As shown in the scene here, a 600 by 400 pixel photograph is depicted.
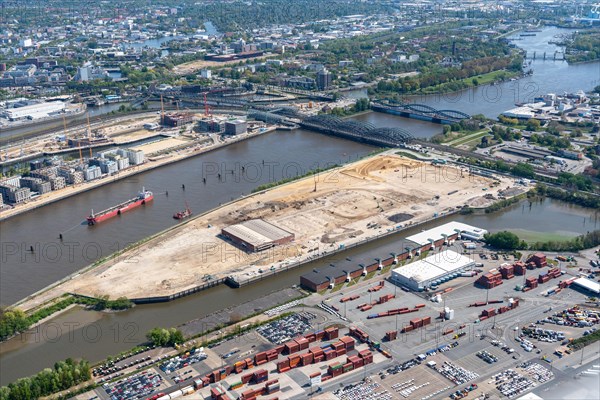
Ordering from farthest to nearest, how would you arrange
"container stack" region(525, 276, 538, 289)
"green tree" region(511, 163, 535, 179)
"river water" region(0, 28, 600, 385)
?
1. "green tree" region(511, 163, 535, 179)
2. "container stack" region(525, 276, 538, 289)
3. "river water" region(0, 28, 600, 385)

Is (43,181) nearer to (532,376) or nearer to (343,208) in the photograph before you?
(343,208)

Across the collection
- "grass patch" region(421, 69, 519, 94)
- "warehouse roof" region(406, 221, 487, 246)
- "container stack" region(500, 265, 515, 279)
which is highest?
"grass patch" region(421, 69, 519, 94)

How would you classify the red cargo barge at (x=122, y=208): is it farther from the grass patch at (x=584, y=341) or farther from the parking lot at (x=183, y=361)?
the grass patch at (x=584, y=341)

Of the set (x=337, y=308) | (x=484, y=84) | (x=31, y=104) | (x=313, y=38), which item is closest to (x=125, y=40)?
(x=313, y=38)

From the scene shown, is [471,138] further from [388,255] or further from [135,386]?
[135,386]

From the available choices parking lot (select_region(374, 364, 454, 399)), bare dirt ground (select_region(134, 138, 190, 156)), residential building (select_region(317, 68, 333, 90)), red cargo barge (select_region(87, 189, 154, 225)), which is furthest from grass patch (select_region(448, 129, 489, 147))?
parking lot (select_region(374, 364, 454, 399))

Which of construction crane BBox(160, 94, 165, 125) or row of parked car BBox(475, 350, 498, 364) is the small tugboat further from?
construction crane BBox(160, 94, 165, 125)
